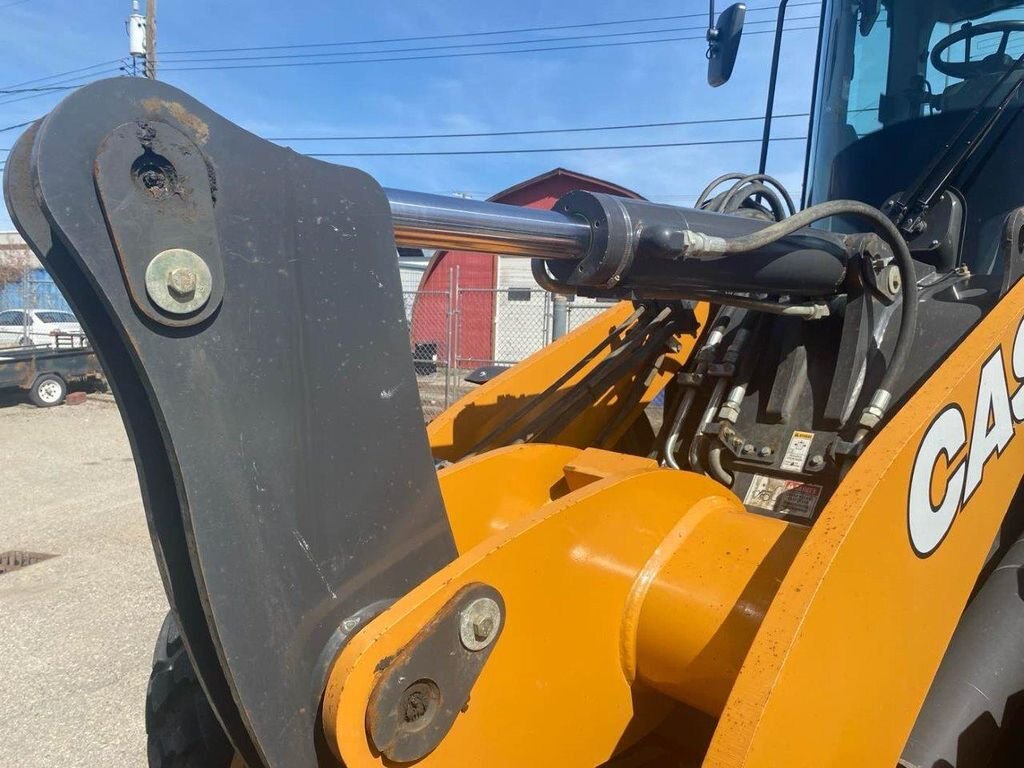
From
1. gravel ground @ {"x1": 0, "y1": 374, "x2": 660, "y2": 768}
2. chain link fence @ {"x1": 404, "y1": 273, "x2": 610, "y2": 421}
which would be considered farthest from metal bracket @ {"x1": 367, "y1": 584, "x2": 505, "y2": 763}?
chain link fence @ {"x1": 404, "y1": 273, "x2": 610, "y2": 421}

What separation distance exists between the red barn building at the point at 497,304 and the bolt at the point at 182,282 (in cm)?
1757

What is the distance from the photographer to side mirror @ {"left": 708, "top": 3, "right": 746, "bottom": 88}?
2.82 m

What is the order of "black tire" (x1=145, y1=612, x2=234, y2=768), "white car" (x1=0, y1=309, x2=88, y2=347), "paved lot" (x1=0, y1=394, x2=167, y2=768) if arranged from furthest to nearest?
"white car" (x1=0, y1=309, x2=88, y2=347) → "paved lot" (x1=0, y1=394, x2=167, y2=768) → "black tire" (x1=145, y1=612, x2=234, y2=768)

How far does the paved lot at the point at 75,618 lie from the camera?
312 cm

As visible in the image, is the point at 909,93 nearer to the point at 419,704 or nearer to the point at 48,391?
the point at 419,704

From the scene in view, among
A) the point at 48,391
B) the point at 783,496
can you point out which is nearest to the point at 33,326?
the point at 48,391

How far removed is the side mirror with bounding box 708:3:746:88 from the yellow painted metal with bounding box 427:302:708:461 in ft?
2.98

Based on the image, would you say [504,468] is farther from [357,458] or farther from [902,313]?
[902,313]

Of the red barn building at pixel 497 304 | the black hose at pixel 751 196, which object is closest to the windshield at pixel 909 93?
the black hose at pixel 751 196

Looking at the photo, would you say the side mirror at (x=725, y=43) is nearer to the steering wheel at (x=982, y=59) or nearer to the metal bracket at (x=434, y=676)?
the steering wheel at (x=982, y=59)

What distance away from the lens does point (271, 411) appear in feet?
3.51

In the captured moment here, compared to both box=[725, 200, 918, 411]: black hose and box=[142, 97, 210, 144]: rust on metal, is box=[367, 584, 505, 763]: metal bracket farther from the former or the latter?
box=[725, 200, 918, 411]: black hose

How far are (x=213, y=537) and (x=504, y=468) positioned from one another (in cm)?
106

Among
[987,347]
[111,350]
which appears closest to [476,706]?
[111,350]
